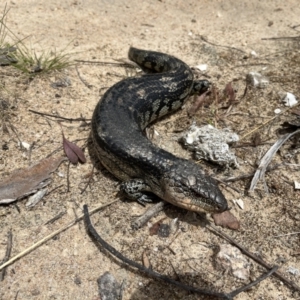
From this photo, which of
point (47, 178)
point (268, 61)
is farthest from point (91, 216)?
point (268, 61)

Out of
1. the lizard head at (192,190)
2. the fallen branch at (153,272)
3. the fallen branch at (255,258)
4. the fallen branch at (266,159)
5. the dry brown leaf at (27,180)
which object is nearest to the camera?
the fallen branch at (153,272)

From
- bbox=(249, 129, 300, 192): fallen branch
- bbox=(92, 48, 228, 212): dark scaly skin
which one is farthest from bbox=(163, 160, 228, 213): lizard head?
bbox=(249, 129, 300, 192): fallen branch

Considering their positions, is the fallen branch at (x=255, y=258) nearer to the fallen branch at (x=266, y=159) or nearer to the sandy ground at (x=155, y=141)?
the sandy ground at (x=155, y=141)

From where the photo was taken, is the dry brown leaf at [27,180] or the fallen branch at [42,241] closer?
the fallen branch at [42,241]

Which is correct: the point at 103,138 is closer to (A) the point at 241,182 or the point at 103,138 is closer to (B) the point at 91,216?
(B) the point at 91,216

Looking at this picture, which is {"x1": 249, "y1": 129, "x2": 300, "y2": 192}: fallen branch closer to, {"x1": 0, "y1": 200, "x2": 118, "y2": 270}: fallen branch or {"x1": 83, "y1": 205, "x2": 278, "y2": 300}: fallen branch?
{"x1": 83, "y1": 205, "x2": 278, "y2": 300}: fallen branch

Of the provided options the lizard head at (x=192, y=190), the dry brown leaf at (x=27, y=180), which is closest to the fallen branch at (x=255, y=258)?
the lizard head at (x=192, y=190)
